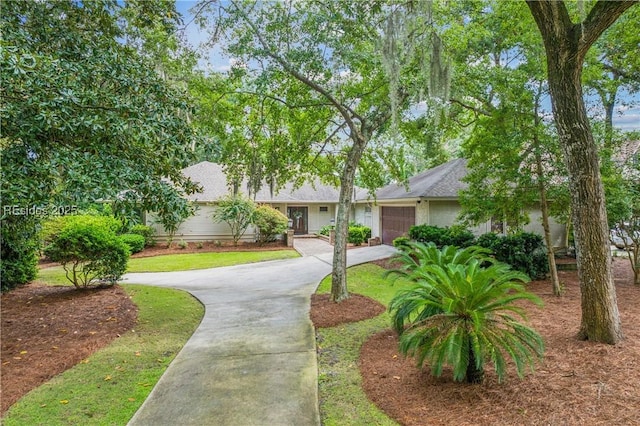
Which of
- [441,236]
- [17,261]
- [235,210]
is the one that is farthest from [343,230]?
[235,210]

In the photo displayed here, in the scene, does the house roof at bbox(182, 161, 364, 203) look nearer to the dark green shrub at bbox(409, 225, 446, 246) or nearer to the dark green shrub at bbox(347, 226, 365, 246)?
the dark green shrub at bbox(347, 226, 365, 246)

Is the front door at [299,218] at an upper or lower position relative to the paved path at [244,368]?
upper

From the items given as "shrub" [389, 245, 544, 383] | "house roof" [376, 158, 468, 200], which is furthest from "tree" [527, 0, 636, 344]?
"house roof" [376, 158, 468, 200]

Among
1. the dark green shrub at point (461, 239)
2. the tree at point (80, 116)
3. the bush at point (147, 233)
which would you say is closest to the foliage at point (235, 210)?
the bush at point (147, 233)

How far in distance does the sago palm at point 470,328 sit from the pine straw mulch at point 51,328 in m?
4.20

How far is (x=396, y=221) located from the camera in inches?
695

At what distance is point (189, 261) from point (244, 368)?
11267 mm

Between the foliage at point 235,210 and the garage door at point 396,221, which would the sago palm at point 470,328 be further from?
the foliage at point 235,210

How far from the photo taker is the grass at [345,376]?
333 cm

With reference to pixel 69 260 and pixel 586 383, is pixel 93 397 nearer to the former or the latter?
pixel 586 383

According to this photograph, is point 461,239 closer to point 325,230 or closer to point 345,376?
point 345,376

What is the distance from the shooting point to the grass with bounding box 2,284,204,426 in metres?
3.41

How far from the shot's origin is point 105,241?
8281mm

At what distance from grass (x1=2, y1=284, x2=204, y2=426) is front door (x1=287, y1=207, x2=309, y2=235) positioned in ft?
58.3
